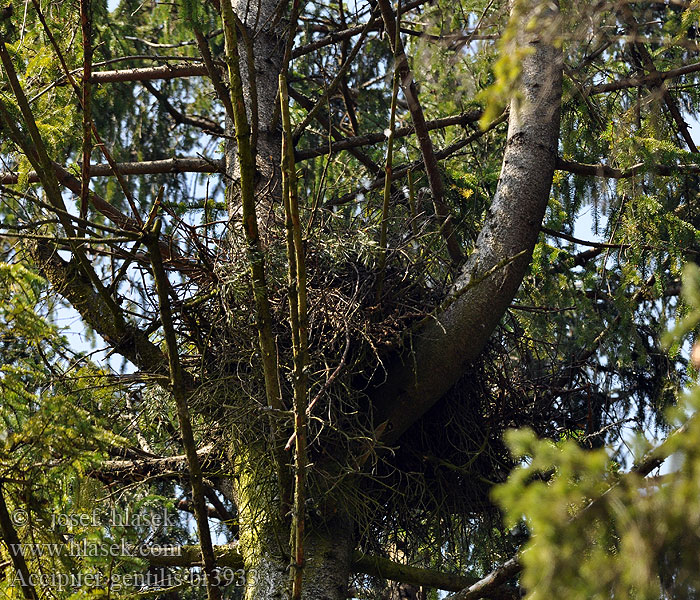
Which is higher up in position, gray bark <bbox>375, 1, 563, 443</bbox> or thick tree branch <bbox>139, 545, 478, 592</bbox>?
gray bark <bbox>375, 1, 563, 443</bbox>

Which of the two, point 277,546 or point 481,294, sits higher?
point 481,294

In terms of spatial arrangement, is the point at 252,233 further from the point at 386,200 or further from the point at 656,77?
the point at 656,77

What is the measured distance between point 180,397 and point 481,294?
131cm

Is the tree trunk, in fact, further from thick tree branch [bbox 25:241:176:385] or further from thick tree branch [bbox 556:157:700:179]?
thick tree branch [bbox 556:157:700:179]

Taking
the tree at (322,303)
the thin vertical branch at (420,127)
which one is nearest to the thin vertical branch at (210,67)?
the tree at (322,303)

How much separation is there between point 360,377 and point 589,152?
2213 millimetres

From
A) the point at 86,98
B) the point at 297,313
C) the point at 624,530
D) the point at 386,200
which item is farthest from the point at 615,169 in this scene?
the point at 624,530

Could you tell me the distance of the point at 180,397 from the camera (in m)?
2.67

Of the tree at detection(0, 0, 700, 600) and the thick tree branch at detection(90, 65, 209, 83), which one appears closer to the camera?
the tree at detection(0, 0, 700, 600)

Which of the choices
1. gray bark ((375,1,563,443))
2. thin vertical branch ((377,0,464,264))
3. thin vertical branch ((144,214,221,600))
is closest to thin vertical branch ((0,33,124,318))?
thin vertical branch ((144,214,221,600))

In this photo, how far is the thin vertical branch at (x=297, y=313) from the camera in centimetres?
241

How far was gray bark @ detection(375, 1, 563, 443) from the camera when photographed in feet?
11.2

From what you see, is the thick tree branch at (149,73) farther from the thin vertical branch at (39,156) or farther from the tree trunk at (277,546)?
the tree trunk at (277,546)

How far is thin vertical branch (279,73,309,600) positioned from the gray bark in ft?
2.99
